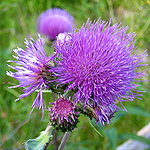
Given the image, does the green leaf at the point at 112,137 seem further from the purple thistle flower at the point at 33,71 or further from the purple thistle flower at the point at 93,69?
the purple thistle flower at the point at 33,71

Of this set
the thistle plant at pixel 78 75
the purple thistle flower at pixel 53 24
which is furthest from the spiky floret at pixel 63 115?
the purple thistle flower at pixel 53 24

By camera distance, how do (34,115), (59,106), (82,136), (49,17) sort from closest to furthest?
(59,106), (34,115), (49,17), (82,136)

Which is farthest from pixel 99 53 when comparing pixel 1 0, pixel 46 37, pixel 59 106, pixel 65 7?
pixel 1 0

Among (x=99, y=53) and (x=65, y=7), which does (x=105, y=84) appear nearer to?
(x=99, y=53)

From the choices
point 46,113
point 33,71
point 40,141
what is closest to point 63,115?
point 40,141

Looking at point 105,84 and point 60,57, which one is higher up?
point 60,57

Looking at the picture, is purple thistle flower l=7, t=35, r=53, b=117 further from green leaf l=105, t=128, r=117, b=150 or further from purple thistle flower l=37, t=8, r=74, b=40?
purple thistle flower l=37, t=8, r=74, b=40

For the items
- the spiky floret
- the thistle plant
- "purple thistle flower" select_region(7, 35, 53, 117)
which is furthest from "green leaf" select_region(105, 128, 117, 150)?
"purple thistle flower" select_region(7, 35, 53, 117)
